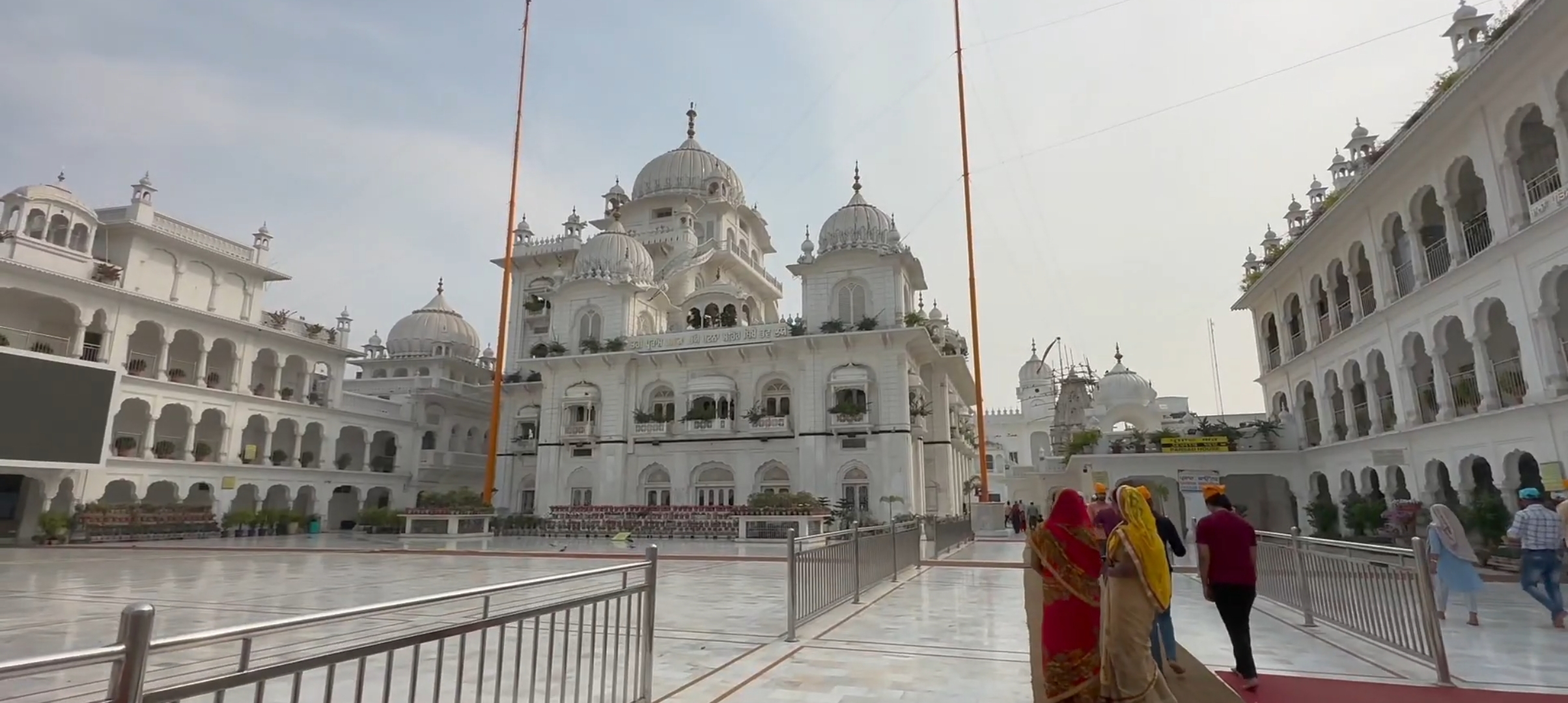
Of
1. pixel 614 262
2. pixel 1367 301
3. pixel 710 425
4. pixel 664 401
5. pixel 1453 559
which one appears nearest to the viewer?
pixel 1453 559

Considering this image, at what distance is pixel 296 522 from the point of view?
1172 inches

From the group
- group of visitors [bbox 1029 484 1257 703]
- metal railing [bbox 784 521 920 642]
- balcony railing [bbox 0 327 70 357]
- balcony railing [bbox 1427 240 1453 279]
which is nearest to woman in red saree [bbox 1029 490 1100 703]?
group of visitors [bbox 1029 484 1257 703]

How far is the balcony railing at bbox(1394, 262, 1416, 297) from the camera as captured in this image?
15984mm

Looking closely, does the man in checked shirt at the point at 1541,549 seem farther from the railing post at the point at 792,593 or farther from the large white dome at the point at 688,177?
the large white dome at the point at 688,177

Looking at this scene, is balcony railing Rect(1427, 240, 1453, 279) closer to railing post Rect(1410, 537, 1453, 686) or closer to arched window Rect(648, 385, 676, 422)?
railing post Rect(1410, 537, 1453, 686)

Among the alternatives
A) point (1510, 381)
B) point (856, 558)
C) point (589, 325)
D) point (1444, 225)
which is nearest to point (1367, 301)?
point (1444, 225)

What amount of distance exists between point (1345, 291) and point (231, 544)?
110ft

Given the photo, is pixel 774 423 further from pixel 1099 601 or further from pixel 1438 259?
pixel 1099 601

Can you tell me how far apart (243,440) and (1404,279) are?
39.9 m

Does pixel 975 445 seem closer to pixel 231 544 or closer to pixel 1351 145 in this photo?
pixel 1351 145

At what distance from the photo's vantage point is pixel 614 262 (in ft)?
109

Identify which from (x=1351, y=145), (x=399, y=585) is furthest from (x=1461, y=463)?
(x=399, y=585)

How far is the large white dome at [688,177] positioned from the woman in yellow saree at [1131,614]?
3665 cm

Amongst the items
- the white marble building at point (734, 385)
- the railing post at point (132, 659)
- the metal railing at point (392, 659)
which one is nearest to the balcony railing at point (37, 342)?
the white marble building at point (734, 385)
